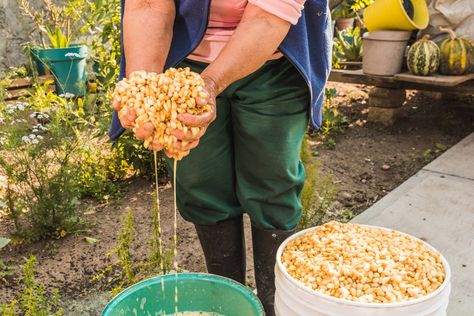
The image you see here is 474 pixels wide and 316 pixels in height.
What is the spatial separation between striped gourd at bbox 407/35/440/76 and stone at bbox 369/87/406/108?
388 mm

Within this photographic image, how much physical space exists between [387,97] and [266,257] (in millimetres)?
2621

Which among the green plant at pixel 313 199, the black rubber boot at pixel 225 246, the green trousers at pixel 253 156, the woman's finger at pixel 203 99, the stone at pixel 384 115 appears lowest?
the stone at pixel 384 115

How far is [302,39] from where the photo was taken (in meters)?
1.49

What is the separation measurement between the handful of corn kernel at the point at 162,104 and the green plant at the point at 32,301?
0.83 m

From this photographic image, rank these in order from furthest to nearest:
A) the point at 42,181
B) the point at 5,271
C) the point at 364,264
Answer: the point at 42,181 → the point at 5,271 → the point at 364,264

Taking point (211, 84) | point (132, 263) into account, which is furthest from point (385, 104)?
point (211, 84)

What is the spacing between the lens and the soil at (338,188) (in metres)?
2.37

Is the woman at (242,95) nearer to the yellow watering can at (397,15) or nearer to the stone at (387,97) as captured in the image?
the yellow watering can at (397,15)

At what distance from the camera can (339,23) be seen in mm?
7195

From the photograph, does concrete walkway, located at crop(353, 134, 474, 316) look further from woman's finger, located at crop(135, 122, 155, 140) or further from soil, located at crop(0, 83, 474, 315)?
woman's finger, located at crop(135, 122, 155, 140)

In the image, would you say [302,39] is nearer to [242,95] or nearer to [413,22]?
[242,95]

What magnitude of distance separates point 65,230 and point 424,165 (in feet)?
7.46

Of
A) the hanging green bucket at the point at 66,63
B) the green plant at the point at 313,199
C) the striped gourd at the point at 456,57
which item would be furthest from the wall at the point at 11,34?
the striped gourd at the point at 456,57

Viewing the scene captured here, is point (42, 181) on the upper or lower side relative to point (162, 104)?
lower
